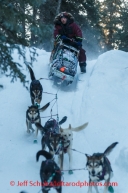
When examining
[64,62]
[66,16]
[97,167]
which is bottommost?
[97,167]

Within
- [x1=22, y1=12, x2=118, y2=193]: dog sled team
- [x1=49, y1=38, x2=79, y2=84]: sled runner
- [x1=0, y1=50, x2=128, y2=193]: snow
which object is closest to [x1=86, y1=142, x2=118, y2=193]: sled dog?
[x1=22, y1=12, x2=118, y2=193]: dog sled team

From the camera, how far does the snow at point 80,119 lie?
5.45 metres

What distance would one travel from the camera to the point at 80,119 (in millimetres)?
7656

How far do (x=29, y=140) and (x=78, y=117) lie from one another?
1686mm

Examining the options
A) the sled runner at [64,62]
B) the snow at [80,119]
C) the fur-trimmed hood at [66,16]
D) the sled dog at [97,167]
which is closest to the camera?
the sled dog at [97,167]

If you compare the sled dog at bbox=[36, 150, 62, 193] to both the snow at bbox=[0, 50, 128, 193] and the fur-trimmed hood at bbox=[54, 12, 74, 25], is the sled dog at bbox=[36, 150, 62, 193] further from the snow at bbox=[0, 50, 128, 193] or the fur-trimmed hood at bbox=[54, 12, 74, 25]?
the fur-trimmed hood at bbox=[54, 12, 74, 25]

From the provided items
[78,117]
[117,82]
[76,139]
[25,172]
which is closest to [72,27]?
[117,82]

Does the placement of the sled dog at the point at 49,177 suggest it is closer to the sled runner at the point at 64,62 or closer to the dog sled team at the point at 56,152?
the dog sled team at the point at 56,152

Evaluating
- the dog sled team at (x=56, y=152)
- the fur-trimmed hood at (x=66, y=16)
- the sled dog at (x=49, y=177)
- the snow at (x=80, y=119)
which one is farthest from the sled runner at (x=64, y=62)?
the sled dog at (x=49, y=177)

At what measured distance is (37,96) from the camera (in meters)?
8.38

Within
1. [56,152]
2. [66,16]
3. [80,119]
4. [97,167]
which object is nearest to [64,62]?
[66,16]

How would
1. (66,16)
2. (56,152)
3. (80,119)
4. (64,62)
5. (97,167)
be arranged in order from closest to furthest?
(97,167), (56,152), (80,119), (64,62), (66,16)

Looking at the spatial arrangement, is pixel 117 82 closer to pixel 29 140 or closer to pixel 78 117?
pixel 78 117

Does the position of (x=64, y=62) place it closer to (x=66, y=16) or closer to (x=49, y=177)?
(x=66, y=16)
